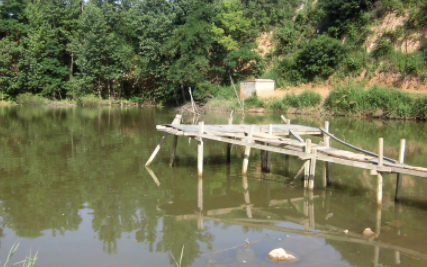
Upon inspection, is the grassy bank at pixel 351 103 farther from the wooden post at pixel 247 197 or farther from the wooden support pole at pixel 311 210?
the wooden support pole at pixel 311 210

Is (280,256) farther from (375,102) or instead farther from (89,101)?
(89,101)

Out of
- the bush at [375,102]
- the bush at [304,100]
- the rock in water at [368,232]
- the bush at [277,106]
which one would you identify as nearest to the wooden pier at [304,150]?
the rock in water at [368,232]

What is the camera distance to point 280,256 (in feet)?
22.2

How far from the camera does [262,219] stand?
8883mm

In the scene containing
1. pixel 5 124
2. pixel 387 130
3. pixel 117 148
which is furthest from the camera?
pixel 5 124

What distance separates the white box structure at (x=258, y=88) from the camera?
119 feet

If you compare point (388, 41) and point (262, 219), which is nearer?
point (262, 219)

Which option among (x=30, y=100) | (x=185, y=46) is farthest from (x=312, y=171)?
(x=30, y=100)

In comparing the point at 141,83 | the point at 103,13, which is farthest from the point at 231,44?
the point at 103,13

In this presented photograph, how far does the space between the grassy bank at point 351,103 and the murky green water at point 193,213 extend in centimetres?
1339

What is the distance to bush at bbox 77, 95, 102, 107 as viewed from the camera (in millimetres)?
44228

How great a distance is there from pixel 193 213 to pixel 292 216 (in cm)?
222

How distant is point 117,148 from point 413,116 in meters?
20.6

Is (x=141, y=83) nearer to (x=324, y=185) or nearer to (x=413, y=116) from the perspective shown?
(x=413, y=116)
